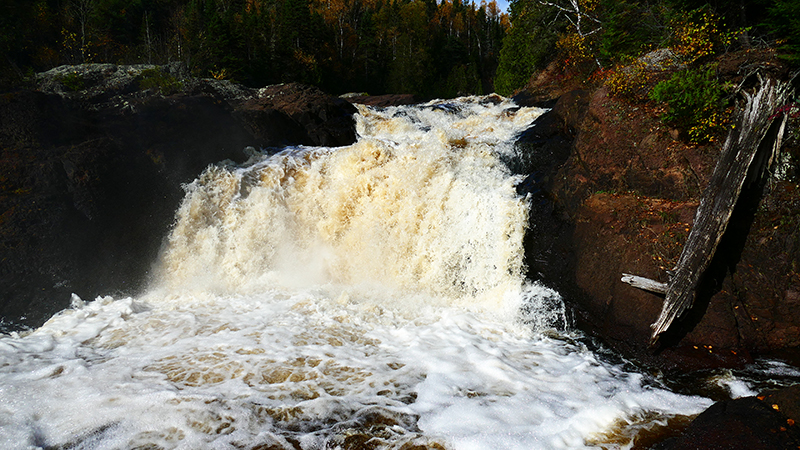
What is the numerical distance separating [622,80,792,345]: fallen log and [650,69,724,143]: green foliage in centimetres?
40

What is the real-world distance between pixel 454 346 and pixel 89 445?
4114 mm

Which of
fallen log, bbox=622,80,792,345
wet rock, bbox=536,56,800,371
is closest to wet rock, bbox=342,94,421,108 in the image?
wet rock, bbox=536,56,800,371

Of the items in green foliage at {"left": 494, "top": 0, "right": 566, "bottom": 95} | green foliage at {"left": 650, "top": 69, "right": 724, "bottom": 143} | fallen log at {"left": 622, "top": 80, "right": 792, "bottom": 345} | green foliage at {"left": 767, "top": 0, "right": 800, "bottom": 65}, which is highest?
green foliage at {"left": 494, "top": 0, "right": 566, "bottom": 95}

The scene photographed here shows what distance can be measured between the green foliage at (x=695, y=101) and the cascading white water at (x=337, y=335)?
2815mm

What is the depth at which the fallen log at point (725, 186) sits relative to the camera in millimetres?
4938

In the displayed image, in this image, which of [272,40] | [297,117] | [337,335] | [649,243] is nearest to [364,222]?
[337,335]

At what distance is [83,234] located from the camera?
304 inches

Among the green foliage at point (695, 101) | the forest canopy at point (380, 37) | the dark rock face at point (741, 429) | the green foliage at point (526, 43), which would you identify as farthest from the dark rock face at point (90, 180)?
the green foliage at point (526, 43)

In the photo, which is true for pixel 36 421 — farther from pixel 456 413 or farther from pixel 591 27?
pixel 591 27

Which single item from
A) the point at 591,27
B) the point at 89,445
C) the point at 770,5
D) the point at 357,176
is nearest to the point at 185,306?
the point at 89,445

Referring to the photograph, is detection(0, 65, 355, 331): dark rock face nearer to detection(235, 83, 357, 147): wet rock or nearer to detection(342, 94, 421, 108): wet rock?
detection(235, 83, 357, 147): wet rock

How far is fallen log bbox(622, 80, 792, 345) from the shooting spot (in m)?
4.94

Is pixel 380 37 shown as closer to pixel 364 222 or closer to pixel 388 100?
pixel 388 100

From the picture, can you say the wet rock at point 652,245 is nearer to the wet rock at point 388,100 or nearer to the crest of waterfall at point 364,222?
the crest of waterfall at point 364,222
